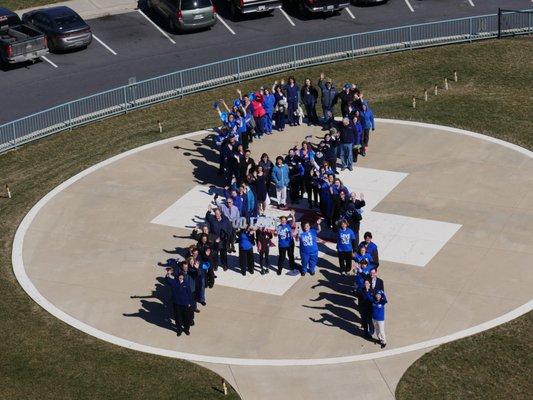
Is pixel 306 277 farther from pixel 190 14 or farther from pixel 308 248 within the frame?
pixel 190 14

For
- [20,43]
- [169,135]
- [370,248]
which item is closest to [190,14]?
[20,43]

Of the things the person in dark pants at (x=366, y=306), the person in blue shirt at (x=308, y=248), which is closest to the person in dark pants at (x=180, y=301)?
the person in blue shirt at (x=308, y=248)

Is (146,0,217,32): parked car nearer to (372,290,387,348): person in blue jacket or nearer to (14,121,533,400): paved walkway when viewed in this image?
(14,121,533,400): paved walkway

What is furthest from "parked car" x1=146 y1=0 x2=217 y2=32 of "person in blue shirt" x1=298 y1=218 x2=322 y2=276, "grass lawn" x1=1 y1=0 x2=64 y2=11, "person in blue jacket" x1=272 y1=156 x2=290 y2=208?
"person in blue shirt" x1=298 y1=218 x2=322 y2=276

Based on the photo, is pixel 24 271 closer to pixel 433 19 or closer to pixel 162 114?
pixel 162 114

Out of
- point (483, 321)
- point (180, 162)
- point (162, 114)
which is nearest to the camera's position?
point (483, 321)

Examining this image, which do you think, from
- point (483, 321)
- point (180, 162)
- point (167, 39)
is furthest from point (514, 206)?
point (167, 39)
